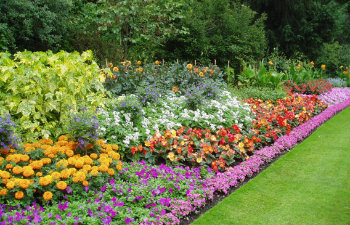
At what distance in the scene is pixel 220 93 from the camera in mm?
7426

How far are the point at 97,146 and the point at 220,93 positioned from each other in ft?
13.1

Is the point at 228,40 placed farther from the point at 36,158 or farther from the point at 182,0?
the point at 36,158

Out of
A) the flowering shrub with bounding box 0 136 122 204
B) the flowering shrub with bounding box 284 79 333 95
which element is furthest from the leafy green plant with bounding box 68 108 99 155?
the flowering shrub with bounding box 284 79 333 95

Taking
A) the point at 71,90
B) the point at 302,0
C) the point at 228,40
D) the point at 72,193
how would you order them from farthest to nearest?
the point at 302,0 → the point at 228,40 → the point at 71,90 → the point at 72,193

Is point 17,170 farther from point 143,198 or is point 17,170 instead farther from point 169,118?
point 169,118

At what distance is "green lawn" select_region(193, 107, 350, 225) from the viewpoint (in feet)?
11.9

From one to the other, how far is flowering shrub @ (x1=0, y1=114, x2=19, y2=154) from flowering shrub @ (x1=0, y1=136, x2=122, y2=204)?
0.30 feet

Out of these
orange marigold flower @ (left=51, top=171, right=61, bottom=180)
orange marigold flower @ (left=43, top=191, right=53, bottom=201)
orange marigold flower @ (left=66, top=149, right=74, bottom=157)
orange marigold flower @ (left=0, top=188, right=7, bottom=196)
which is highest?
orange marigold flower @ (left=66, top=149, right=74, bottom=157)

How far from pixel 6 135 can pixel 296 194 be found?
356 cm

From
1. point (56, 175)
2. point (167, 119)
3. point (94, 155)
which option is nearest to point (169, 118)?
point (167, 119)

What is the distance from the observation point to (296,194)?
13.9 feet

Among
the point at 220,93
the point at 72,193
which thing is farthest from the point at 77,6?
the point at 72,193

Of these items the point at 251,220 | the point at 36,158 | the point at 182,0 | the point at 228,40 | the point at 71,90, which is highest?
the point at 182,0

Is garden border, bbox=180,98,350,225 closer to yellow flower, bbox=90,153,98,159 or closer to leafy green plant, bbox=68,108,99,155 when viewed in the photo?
yellow flower, bbox=90,153,98,159
